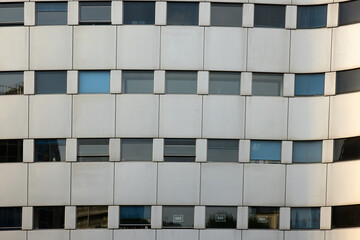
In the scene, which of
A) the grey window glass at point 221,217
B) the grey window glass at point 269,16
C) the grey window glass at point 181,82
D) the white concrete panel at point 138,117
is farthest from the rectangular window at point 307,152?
the white concrete panel at point 138,117

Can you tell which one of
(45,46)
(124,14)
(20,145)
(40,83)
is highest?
(124,14)

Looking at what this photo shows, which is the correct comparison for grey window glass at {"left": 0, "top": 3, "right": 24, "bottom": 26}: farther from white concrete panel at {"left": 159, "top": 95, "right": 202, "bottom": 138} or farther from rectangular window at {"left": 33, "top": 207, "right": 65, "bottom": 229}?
rectangular window at {"left": 33, "top": 207, "right": 65, "bottom": 229}

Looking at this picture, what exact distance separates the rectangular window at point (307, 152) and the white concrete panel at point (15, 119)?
11.2 metres

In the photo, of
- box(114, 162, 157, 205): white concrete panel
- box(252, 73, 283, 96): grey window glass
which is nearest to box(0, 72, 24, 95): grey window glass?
box(114, 162, 157, 205): white concrete panel

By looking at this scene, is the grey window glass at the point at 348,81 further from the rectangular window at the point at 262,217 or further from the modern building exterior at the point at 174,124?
the rectangular window at the point at 262,217

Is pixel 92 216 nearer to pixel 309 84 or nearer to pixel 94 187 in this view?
pixel 94 187

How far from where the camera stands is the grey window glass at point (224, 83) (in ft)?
53.8

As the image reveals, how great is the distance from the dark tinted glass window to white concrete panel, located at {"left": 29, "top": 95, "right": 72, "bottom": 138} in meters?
11.0

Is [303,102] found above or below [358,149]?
above

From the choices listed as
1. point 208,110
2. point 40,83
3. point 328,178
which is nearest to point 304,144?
point 328,178

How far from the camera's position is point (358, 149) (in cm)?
1563

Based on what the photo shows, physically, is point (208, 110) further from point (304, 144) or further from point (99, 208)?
point (99, 208)

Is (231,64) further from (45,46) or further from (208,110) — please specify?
(45,46)

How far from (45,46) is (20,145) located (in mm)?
4242
